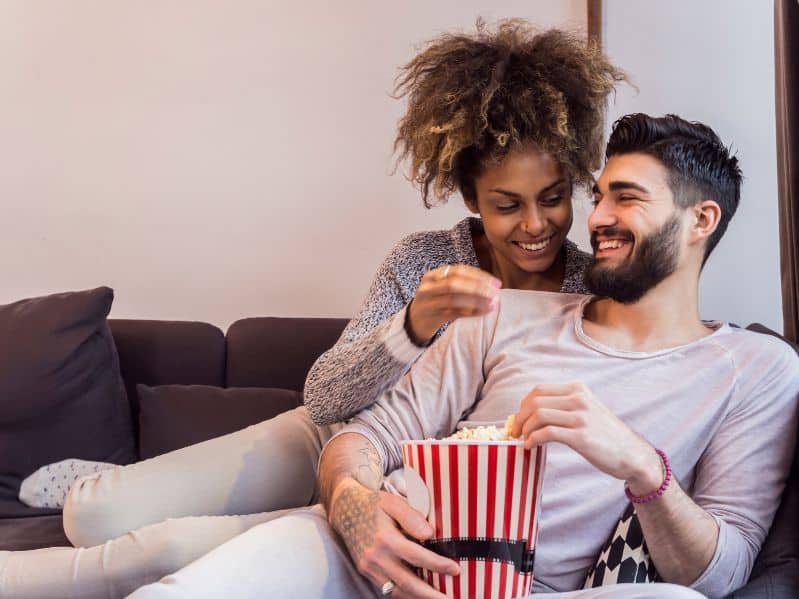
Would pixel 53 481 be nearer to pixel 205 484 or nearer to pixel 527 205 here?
pixel 205 484

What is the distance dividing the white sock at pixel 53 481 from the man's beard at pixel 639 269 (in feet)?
3.95

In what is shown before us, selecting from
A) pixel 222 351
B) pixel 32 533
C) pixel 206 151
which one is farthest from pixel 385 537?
pixel 206 151

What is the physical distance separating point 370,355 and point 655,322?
17.4 inches

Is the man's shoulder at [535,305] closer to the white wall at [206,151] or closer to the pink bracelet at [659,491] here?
the pink bracelet at [659,491]

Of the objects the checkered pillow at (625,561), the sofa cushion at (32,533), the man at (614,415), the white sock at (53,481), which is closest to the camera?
the man at (614,415)

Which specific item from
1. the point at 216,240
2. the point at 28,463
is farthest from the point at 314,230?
the point at 28,463

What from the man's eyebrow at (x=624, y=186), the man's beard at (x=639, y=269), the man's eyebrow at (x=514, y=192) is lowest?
the man's beard at (x=639, y=269)

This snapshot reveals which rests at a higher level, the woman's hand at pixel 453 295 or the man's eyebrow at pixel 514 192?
the man's eyebrow at pixel 514 192

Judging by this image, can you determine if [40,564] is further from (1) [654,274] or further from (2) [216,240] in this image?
(2) [216,240]

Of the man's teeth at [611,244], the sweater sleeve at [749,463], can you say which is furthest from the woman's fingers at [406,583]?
the man's teeth at [611,244]

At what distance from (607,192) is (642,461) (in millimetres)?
519

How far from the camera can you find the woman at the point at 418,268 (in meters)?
1.47

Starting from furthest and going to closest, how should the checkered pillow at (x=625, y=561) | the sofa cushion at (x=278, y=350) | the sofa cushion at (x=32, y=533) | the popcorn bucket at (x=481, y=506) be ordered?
1. the sofa cushion at (x=278, y=350)
2. the sofa cushion at (x=32, y=533)
3. the checkered pillow at (x=625, y=561)
4. the popcorn bucket at (x=481, y=506)

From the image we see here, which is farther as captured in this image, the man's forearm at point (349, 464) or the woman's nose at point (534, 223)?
the woman's nose at point (534, 223)
